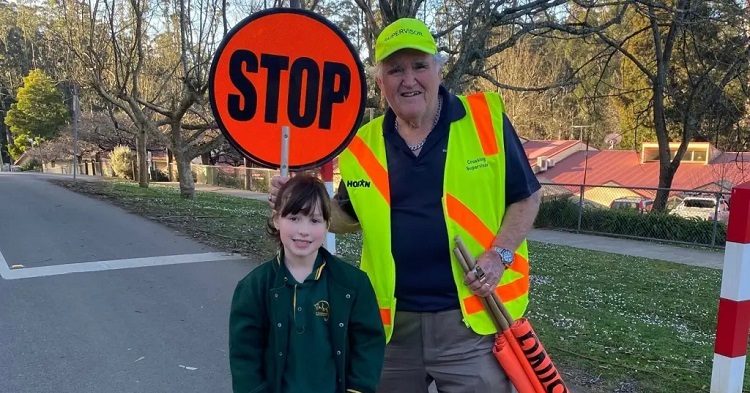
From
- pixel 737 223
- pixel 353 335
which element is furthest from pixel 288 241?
pixel 737 223

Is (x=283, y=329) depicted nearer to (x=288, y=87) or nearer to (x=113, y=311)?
(x=288, y=87)

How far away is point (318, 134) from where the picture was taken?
2785mm

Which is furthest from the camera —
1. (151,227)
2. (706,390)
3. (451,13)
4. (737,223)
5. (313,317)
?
(151,227)

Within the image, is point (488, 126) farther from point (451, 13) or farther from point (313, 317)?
point (451, 13)

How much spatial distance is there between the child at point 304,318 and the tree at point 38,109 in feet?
172

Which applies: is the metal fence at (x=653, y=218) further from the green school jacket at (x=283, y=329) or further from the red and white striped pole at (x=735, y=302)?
the green school jacket at (x=283, y=329)

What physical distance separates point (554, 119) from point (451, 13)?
32.2m

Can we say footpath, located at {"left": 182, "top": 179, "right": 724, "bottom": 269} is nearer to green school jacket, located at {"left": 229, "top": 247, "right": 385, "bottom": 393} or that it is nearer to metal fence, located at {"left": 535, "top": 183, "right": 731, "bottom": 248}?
metal fence, located at {"left": 535, "top": 183, "right": 731, "bottom": 248}

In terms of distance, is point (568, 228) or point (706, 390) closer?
point (706, 390)

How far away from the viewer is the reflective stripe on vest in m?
2.25

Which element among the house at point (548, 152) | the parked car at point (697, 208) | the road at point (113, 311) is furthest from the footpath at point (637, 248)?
the house at point (548, 152)

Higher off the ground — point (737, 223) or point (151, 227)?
point (737, 223)

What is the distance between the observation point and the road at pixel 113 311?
4.09 metres

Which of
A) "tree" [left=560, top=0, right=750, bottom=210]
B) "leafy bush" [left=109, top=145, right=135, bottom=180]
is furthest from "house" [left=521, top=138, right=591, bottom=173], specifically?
"leafy bush" [left=109, top=145, right=135, bottom=180]
